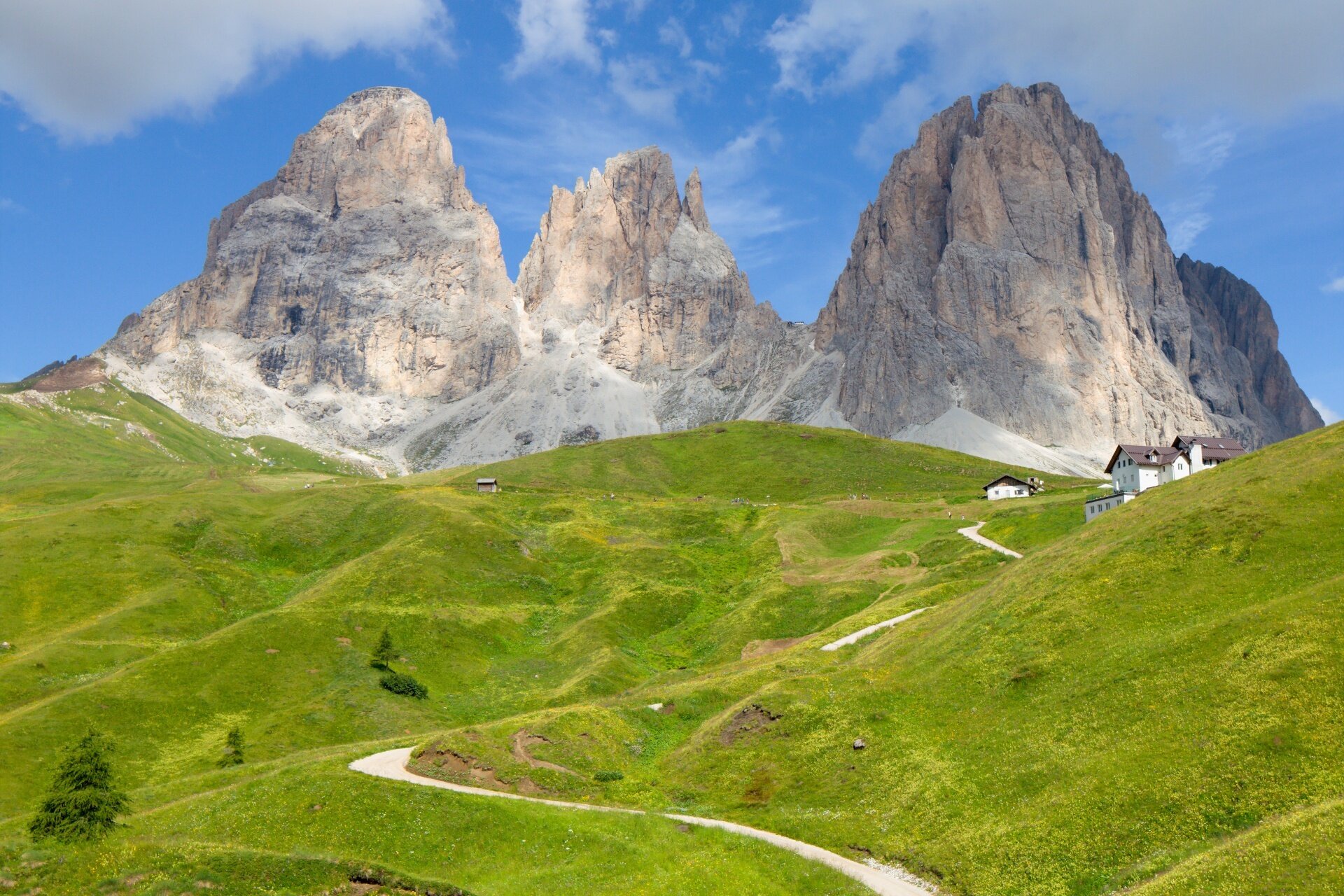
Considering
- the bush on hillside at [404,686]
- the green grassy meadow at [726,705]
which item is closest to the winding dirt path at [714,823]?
the green grassy meadow at [726,705]

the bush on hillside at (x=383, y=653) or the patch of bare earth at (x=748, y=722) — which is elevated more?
the bush on hillside at (x=383, y=653)

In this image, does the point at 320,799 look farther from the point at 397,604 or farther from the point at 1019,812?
the point at 397,604

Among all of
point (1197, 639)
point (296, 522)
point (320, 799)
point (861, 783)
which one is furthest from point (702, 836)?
point (296, 522)

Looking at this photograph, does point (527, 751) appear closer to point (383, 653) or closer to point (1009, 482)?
point (383, 653)

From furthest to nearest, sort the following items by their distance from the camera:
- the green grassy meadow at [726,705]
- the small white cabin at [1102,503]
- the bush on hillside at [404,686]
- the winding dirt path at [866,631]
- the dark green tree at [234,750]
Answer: the small white cabin at [1102,503] → the bush on hillside at [404,686] → the winding dirt path at [866,631] → the dark green tree at [234,750] → the green grassy meadow at [726,705]

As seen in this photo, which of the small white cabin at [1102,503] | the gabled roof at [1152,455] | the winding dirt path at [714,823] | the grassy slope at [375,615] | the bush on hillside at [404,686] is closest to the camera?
the winding dirt path at [714,823]

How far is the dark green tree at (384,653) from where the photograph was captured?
253 ft

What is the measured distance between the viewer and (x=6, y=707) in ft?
224

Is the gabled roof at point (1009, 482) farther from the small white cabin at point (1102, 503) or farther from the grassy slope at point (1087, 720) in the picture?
the grassy slope at point (1087, 720)

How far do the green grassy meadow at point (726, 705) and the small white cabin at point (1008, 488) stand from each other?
128ft

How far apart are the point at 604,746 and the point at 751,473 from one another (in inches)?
5791

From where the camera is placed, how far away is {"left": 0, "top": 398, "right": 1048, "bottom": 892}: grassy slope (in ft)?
155

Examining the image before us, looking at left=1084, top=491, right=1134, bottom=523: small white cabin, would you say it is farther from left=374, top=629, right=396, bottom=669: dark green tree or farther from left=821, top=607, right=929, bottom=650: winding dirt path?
left=374, top=629, right=396, bottom=669: dark green tree

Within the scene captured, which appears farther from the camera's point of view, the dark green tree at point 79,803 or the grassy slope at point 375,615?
the grassy slope at point 375,615
